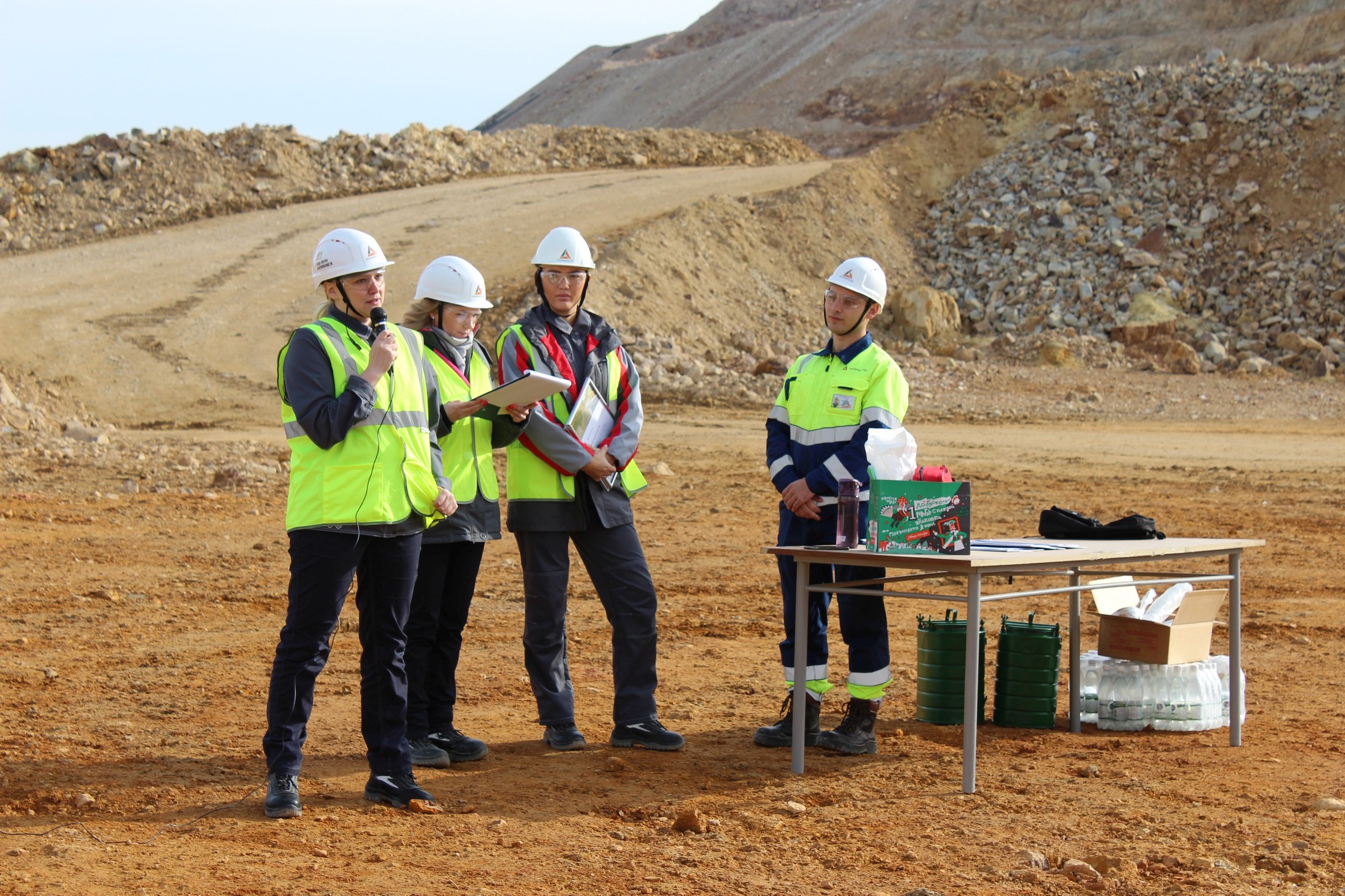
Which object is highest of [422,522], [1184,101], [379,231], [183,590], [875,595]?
[1184,101]

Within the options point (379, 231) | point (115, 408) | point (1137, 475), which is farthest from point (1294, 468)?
point (379, 231)

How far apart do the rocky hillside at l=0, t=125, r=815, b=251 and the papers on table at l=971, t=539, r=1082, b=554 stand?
30447 mm

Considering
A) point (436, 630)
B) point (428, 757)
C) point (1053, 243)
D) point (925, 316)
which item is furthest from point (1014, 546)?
point (1053, 243)

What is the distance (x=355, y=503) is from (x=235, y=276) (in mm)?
24495

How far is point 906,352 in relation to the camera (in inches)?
1075

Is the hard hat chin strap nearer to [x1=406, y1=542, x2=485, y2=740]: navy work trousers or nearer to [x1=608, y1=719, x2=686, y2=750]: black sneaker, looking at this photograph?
[x1=406, y1=542, x2=485, y2=740]: navy work trousers

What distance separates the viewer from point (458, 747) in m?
6.18

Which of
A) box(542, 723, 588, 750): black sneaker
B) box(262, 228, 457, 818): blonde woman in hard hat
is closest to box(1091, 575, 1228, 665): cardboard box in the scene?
box(542, 723, 588, 750): black sneaker

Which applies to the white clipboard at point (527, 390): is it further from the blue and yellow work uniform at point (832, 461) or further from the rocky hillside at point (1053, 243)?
the rocky hillside at point (1053, 243)

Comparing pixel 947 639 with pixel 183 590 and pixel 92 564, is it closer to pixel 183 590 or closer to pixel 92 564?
pixel 183 590

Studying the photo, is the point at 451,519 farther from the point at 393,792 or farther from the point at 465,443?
the point at 393,792

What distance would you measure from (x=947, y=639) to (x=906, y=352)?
20.9 m

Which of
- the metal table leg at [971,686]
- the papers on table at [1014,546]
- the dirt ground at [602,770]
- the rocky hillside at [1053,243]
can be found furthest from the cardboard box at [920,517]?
the rocky hillside at [1053,243]

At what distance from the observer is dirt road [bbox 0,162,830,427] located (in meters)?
22.5
